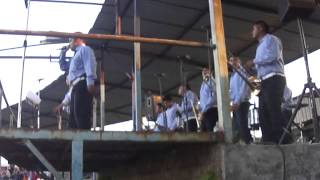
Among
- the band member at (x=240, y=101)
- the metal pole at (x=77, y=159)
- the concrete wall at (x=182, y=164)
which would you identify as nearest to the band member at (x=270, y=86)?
the concrete wall at (x=182, y=164)

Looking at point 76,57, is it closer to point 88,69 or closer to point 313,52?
point 88,69

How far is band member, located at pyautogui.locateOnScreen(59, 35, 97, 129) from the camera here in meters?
5.82

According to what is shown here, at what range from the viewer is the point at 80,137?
490 centimetres

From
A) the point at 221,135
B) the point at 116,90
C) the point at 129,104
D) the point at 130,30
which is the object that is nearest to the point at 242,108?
the point at 221,135

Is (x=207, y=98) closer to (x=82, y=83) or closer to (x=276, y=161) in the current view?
(x=82, y=83)

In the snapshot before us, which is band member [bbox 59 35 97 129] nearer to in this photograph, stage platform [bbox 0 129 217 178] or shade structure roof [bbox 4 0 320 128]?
stage platform [bbox 0 129 217 178]

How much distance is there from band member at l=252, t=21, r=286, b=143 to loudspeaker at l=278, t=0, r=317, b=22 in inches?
12.6

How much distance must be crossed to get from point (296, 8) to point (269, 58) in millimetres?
630

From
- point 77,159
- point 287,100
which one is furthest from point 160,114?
point 77,159

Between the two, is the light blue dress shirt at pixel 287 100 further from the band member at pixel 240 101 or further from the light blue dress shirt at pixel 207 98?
Answer: the light blue dress shirt at pixel 207 98

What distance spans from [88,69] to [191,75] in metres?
5.42

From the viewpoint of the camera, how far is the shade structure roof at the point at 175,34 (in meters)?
8.27

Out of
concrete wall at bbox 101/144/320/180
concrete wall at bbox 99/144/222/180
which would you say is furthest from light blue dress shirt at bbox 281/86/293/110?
concrete wall at bbox 101/144/320/180

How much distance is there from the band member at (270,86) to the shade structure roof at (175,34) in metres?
1.32
